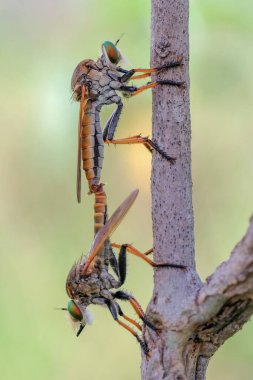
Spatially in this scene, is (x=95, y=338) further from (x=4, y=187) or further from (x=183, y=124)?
(x=183, y=124)

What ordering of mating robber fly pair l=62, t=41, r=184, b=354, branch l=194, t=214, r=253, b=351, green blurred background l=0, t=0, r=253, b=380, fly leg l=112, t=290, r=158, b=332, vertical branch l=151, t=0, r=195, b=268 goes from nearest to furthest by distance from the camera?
branch l=194, t=214, r=253, b=351 → vertical branch l=151, t=0, r=195, b=268 → fly leg l=112, t=290, r=158, b=332 → mating robber fly pair l=62, t=41, r=184, b=354 → green blurred background l=0, t=0, r=253, b=380

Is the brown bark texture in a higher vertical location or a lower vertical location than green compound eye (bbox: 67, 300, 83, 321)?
higher

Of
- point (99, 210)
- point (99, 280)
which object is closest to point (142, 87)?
point (99, 210)

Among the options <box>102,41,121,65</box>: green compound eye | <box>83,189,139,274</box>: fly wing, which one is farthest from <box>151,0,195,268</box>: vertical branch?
<box>102,41,121,65</box>: green compound eye

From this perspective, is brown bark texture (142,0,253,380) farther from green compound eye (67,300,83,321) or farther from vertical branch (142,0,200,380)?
green compound eye (67,300,83,321)

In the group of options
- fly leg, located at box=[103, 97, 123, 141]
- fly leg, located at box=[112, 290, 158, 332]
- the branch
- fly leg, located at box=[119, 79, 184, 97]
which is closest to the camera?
the branch

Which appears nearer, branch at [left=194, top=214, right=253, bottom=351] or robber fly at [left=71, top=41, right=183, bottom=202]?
branch at [left=194, top=214, right=253, bottom=351]

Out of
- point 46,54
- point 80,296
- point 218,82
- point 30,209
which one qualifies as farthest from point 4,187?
point 80,296

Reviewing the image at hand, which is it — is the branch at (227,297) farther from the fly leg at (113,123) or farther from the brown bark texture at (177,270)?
the fly leg at (113,123)
